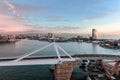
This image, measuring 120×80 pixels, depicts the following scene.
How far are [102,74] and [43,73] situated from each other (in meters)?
11.9

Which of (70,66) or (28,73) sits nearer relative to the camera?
(70,66)

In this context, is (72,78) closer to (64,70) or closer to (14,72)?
(64,70)

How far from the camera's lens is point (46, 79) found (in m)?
34.4

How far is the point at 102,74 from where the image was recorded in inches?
1479

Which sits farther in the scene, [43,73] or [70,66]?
[43,73]

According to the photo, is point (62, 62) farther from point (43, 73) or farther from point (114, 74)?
point (114, 74)

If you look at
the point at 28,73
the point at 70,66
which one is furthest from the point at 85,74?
the point at 28,73

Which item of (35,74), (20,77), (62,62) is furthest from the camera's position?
(35,74)

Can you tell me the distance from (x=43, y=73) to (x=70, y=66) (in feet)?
25.4

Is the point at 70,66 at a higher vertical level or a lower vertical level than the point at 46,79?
higher

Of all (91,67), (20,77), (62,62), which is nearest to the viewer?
(62,62)

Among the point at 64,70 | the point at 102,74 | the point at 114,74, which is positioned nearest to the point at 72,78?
the point at 64,70

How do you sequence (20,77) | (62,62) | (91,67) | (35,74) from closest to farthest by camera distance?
(62,62) → (20,77) → (35,74) → (91,67)

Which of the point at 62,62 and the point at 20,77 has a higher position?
the point at 62,62
